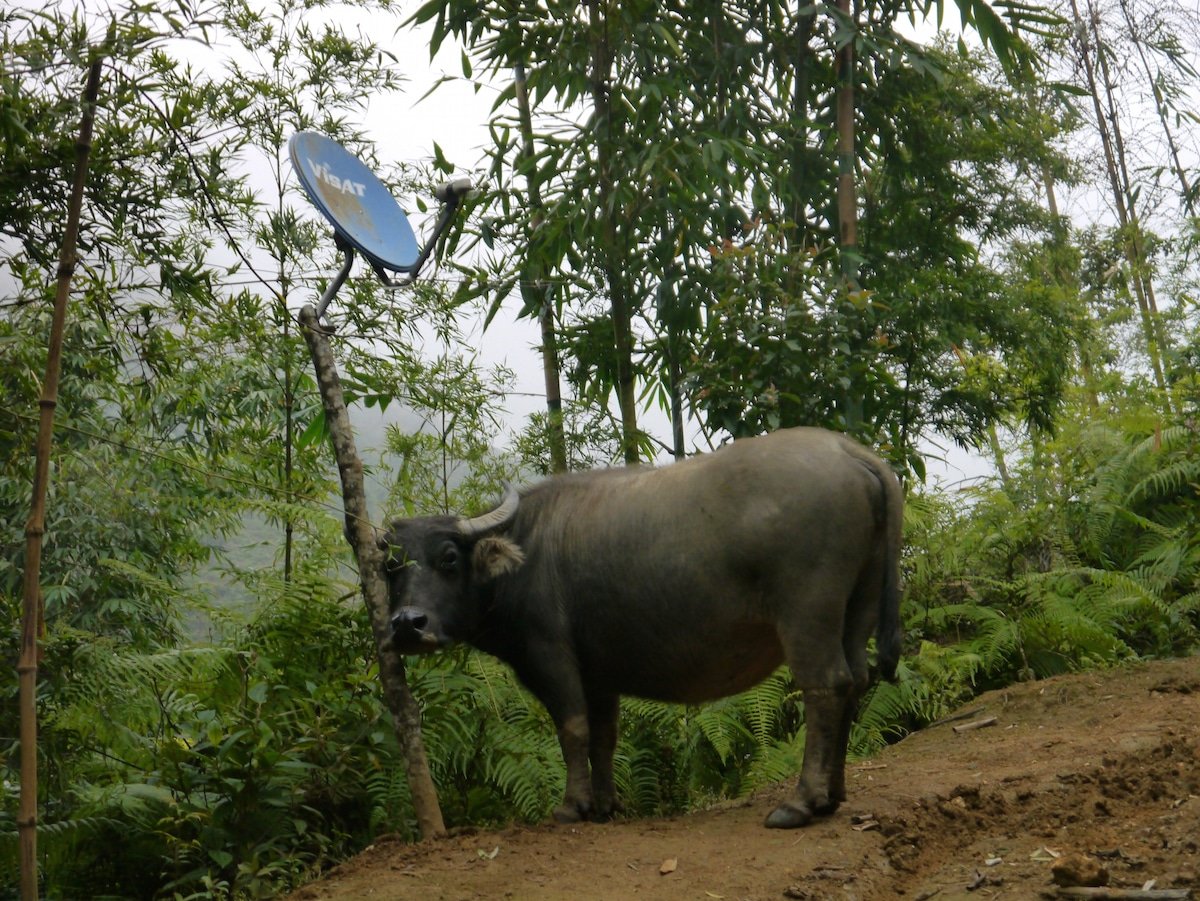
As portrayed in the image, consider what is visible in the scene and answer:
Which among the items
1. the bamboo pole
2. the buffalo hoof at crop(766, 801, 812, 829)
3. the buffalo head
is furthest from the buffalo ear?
the bamboo pole

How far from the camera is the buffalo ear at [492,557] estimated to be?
5.37 meters

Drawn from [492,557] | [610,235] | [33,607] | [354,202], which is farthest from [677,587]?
[610,235]

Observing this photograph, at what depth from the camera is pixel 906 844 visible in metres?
4.43

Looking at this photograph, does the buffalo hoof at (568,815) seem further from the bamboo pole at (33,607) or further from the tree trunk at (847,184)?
the tree trunk at (847,184)

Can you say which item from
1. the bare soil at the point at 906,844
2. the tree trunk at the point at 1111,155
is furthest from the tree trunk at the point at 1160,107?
the bare soil at the point at 906,844

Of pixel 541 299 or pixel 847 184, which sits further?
pixel 847 184

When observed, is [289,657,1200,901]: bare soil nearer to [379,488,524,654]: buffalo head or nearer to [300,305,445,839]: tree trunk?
[300,305,445,839]: tree trunk

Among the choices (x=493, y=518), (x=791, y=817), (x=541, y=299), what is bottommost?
(x=791, y=817)

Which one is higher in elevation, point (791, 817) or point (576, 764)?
point (576, 764)

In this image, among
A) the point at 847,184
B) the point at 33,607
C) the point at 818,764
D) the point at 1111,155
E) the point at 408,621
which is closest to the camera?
the point at 33,607

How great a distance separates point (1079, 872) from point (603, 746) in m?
2.56

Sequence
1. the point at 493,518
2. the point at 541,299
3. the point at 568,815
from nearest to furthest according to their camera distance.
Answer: the point at 568,815, the point at 493,518, the point at 541,299

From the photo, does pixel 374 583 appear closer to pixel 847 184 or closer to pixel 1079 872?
pixel 1079 872

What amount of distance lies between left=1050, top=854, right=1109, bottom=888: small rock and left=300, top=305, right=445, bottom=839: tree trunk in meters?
2.42
